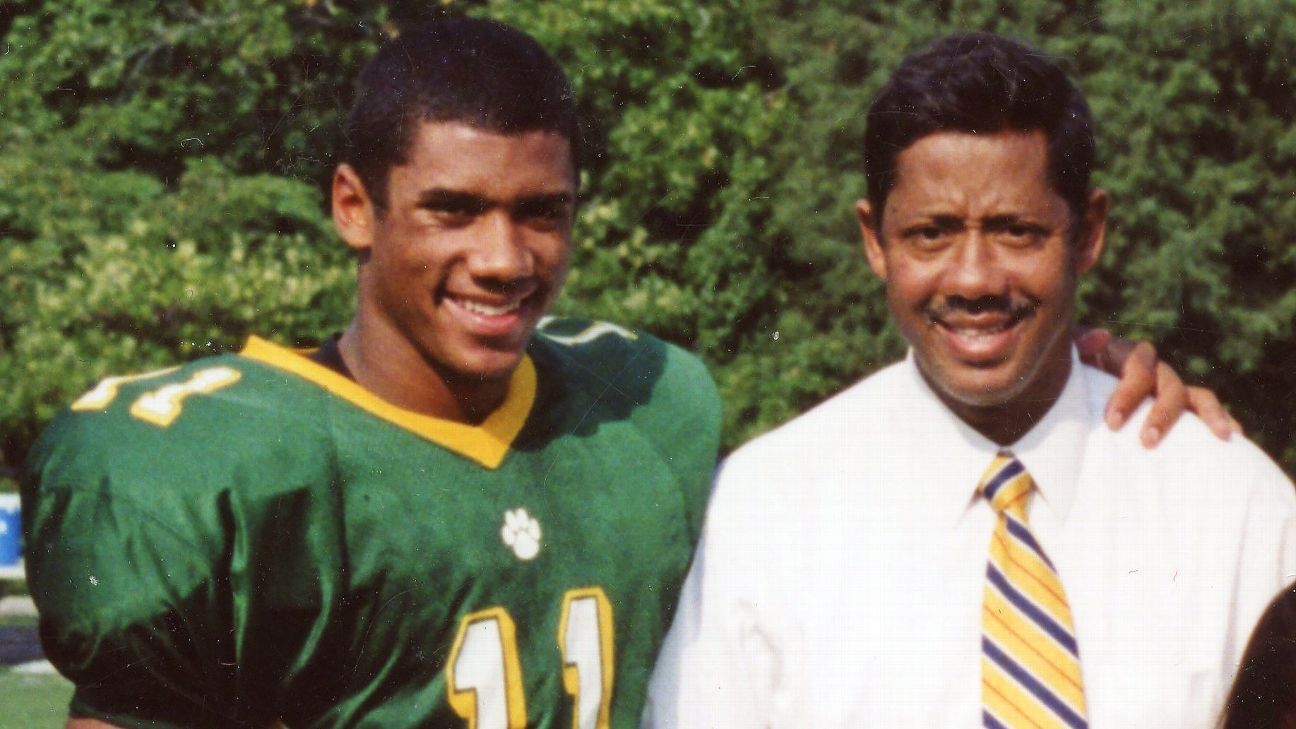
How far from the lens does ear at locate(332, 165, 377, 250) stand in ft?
8.57

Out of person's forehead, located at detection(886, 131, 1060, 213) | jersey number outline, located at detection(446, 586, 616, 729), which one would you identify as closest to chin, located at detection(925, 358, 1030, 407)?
person's forehead, located at detection(886, 131, 1060, 213)

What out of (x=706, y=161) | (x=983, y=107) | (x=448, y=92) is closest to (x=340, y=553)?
(x=448, y=92)

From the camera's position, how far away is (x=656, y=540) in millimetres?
2699

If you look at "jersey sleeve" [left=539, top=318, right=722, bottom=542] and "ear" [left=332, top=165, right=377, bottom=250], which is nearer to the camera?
"ear" [left=332, top=165, right=377, bottom=250]

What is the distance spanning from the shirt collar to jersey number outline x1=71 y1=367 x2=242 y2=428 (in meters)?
1.02

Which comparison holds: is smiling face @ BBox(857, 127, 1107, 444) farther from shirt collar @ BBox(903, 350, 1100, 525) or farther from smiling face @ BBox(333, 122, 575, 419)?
smiling face @ BBox(333, 122, 575, 419)

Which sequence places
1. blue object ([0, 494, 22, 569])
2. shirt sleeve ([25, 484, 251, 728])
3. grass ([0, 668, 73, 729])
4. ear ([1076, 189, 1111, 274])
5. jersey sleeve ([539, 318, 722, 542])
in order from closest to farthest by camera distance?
shirt sleeve ([25, 484, 251, 728])
ear ([1076, 189, 1111, 274])
jersey sleeve ([539, 318, 722, 542])
grass ([0, 668, 73, 729])
blue object ([0, 494, 22, 569])

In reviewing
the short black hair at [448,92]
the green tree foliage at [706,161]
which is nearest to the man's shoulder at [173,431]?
the short black hair at [448,92]

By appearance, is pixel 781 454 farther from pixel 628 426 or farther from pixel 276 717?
pixel 276 717

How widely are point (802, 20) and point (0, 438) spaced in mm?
6764

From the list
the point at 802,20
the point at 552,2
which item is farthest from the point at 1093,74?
the point at 552,2

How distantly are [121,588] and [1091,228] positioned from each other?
1.47 meters

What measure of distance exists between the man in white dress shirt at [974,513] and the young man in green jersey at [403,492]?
19cm

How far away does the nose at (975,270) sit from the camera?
7.91 feet
